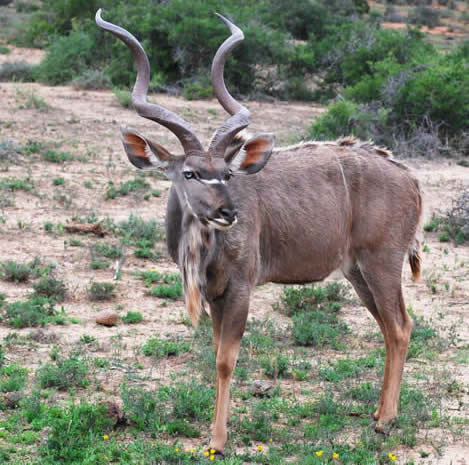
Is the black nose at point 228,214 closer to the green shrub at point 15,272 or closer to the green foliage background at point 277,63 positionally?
the green shrub at point 15,272

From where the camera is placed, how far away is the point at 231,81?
662 inches

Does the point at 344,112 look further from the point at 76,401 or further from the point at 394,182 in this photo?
the point at 76,401

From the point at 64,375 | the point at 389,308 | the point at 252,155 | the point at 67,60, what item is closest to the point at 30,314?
the point at 64,375

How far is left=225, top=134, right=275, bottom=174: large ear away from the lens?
459 cm

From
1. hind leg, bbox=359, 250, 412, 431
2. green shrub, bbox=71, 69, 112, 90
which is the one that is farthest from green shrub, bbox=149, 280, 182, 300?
green shrub, bbox=71, 69, 112, 90

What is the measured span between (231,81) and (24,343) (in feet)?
38.9

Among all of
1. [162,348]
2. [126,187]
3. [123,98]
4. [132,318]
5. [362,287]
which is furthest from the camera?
[123,98]

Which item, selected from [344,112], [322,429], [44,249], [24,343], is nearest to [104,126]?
[344,112]

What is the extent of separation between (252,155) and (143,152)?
67 cm

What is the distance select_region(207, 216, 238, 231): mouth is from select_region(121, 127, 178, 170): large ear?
57 centimetres

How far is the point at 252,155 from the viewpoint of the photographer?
15.2 feet

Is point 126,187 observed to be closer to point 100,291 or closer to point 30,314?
point 100,291

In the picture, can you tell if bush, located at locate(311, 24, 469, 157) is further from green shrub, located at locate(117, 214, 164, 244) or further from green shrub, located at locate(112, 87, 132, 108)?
green shrub, located at locate(117, 214, 164, 244)

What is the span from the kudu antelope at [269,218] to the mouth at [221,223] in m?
0.02
